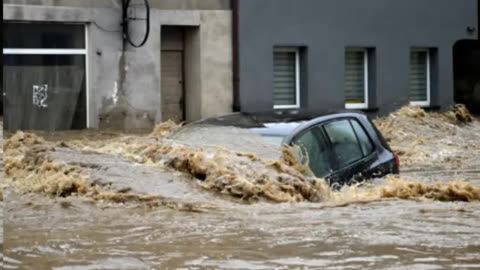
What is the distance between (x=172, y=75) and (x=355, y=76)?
474 cm

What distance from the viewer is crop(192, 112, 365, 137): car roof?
10500mm

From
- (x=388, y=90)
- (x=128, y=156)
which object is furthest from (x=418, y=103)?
(x=128, y=156)

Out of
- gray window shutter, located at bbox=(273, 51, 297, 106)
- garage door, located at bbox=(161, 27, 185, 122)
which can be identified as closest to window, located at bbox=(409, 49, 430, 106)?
gray window shutter, located at bbox=(273, 51, 297, 106)

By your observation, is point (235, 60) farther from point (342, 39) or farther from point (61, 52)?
point (61, 52)

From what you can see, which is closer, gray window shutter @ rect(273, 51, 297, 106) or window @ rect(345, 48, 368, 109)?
gray window shutter @ rect(273, 51, 297, 106)

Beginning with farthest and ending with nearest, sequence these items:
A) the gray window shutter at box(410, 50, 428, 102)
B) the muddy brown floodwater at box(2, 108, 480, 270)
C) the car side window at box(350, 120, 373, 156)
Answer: the gray window shutter at box(410, 50, 428, 102), the car side window at box(350, 120, 373, 156), the muddy brown floodwater at box(2, 108, 480, 270)

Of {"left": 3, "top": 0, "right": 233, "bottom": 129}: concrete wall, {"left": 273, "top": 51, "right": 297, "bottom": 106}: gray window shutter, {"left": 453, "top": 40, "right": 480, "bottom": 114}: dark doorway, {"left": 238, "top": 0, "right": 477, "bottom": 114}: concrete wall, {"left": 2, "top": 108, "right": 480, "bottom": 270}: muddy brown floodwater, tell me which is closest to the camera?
{"left": 2, "top": 108, "right": 480, "bottom": 270}: muddy brown floodwater

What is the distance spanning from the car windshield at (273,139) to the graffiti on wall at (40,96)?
10.5 metres

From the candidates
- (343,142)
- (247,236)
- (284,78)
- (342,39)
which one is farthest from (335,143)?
(342,39)

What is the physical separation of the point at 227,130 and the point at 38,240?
11.0 ft

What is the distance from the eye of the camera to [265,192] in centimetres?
1023

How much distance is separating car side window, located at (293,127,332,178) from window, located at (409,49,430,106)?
629 inches

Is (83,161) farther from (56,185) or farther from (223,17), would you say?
(223,17)

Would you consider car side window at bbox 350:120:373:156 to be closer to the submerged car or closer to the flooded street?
the submerged car
